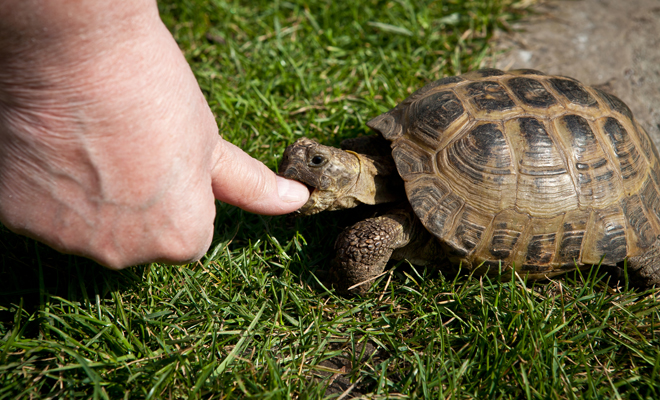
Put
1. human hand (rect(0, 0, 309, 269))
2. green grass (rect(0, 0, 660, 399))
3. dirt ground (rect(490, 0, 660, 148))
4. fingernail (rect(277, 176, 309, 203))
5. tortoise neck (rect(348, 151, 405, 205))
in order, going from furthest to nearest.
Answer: dirt ground (rect(490, 0, 660, 148)) < tortoise neck (rect(348, 151, 405, 205)) < fingernail (rect(277, 176, 309, 203)) < green grass (rect(0, 0, 660, 399)) < human hand (rect(0, 0, 309, 269))

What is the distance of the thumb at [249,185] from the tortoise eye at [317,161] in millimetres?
186

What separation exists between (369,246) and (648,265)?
74.3 inches

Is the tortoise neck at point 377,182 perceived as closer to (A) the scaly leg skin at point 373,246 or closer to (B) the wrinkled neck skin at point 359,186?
(B) the wrinkled neck skin at point 359,186

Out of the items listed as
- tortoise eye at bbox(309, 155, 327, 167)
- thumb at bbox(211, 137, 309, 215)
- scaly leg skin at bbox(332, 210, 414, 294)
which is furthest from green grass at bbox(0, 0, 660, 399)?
tortoise eye at bbox(309, 155, 327, 167)

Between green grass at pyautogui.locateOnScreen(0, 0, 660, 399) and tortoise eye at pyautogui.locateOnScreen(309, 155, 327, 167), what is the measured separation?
60cm

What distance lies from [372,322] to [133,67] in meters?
1.96

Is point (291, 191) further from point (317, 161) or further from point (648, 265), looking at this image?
point (648, 265)

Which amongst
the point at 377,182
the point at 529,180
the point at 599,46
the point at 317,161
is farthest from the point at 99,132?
the point at 599,46

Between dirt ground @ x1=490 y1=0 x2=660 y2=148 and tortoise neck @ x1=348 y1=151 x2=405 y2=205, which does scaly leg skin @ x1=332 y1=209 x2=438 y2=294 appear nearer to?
tortoise neck @ x1=348 y1=151 x2=405 y2=205

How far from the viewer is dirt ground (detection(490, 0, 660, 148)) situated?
4.40m

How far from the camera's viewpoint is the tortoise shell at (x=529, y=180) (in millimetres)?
2773

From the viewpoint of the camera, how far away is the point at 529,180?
2762mm

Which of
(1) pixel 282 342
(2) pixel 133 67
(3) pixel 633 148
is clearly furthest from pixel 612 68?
(2) pixel 133 67

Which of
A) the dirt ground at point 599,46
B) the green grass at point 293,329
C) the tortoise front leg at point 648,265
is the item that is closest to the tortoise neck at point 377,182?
the green grass at point 293,329
